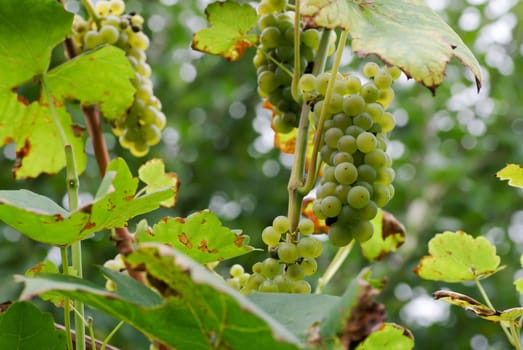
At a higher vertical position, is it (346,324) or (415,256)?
(346,324)

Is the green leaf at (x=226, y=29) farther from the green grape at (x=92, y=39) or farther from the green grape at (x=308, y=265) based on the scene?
the green grape at (x=308, y=265)

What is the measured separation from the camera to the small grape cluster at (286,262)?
1.20 feet

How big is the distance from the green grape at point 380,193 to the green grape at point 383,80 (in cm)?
6

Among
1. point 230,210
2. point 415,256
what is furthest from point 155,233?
point 230,210

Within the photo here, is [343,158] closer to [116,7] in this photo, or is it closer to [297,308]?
[297,308]

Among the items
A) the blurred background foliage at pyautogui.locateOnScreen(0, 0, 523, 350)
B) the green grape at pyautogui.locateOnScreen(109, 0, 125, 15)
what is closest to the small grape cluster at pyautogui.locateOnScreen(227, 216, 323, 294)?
the green grape at pyautogui.locateOnScreen(109, 0, 125, 15)

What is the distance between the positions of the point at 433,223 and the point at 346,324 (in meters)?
2.59

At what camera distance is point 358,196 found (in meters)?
0.38

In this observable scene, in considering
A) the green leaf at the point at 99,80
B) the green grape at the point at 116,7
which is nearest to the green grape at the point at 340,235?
the green leaf at the point at 99,80

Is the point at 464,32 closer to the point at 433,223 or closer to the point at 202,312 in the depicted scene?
the point at 433,223

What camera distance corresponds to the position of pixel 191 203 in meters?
2.87

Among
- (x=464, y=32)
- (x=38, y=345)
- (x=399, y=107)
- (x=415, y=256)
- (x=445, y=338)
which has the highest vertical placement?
(x=38, y=345)

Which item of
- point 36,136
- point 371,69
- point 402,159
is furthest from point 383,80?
point 402,159

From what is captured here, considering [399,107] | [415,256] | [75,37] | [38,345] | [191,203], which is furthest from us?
[399,107]
